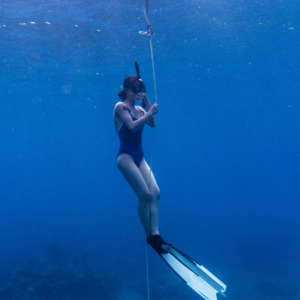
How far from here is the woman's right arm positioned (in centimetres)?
498

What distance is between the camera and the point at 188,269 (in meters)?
4.54

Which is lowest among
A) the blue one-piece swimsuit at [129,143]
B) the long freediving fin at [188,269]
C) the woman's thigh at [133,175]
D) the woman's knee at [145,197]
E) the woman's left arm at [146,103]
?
the long freediving fin at [188,269]

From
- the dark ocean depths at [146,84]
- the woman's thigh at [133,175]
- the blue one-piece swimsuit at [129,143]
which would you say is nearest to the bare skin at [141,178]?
the woman's thigh at [133,175]

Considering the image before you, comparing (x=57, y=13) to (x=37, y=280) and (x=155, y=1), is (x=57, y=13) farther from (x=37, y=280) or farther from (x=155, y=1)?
(x=37, y=280)

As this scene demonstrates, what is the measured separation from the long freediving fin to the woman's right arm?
79.0 inches

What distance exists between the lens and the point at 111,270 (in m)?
16.7

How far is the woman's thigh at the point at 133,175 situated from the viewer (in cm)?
500

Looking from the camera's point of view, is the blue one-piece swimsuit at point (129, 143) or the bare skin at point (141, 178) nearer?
the bare skin at point (141, 178)

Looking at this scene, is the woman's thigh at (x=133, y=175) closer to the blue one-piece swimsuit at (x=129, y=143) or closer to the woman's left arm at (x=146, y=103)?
the blue one-piece swimsuit at (x=129, y=143)

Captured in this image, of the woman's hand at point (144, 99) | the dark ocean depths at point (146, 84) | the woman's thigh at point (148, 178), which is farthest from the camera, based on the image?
the dark ocean depths at point (146, 84)

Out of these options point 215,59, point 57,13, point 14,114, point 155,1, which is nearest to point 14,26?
point 57,13

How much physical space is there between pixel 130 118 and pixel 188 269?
2.82 meters

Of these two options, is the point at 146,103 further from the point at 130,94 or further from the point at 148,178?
the point at 148,178

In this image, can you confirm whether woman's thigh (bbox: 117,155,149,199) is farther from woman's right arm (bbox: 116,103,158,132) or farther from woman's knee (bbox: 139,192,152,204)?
woman's right arm (bbox: 116,103,158,132)
